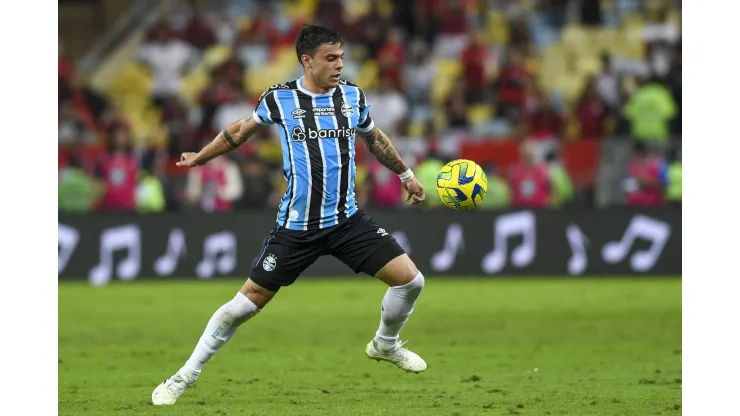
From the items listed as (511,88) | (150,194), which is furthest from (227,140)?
(511,88)

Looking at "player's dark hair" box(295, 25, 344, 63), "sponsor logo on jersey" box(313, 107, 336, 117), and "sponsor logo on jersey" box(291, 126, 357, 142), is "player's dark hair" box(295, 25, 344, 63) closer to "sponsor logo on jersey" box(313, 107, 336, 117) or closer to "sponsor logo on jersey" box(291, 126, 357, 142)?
"sponsor logo on jersey" box(313, 107, 336, 117)

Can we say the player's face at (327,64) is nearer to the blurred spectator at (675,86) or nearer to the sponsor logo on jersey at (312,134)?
→ the sponsor logo on jersey at (312,134)

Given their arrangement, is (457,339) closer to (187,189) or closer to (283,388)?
(283,388)

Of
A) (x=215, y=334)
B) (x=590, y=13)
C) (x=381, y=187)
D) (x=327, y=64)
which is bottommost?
(x=215, y=334)

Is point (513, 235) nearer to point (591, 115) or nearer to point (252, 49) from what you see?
point (591, 115)

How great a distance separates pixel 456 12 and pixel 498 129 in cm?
343

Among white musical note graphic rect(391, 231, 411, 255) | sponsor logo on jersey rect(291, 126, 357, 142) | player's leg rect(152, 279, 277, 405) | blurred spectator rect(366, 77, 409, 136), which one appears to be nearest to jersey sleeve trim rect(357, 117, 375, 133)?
sponsor logo on jersey rect(291, 126, 357, 142)

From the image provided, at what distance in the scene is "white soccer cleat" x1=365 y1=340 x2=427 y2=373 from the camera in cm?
816

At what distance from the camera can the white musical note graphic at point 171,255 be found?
17.2 m

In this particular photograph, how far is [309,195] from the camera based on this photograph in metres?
7.58

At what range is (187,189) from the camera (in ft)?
59.7

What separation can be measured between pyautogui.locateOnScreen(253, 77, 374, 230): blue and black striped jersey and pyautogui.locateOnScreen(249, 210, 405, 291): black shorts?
0.25 ft

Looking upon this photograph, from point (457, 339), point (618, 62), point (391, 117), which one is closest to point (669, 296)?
point (457, 339)

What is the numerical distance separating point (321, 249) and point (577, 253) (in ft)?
33.0
